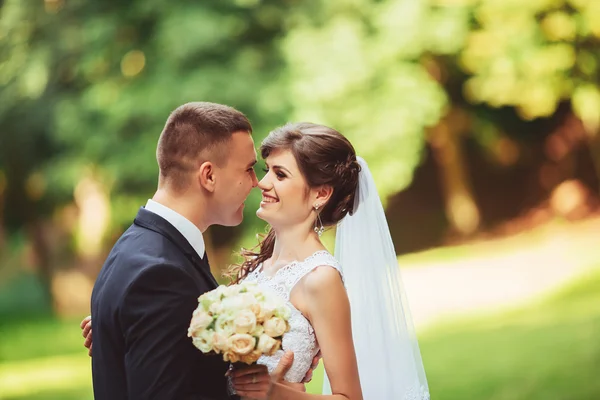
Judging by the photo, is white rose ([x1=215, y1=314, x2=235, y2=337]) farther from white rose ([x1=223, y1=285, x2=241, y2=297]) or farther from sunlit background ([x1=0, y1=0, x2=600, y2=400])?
sunlit background ([x1=0, y1=0, x2=600, y2=400])

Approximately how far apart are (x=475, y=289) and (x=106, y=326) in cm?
500

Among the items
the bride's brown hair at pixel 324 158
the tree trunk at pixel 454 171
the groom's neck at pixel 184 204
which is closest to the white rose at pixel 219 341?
the groom's neck at pixel 184 204

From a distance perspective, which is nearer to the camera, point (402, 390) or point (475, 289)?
point (402, 390)


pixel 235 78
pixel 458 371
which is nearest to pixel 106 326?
pixel 458 371

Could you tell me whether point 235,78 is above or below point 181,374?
above

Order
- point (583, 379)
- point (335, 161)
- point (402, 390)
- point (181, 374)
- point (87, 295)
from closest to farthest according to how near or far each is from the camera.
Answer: point (181, 374), point (335, 161), point (402, 390), point (583, 379), point (87, 295)

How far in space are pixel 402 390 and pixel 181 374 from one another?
43.0 inches

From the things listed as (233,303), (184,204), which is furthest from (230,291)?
(184,204)

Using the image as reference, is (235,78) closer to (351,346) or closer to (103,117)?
(103,117)

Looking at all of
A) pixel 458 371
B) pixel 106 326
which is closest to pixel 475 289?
pixel 458 371

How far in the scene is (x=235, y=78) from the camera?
7059 millimetres

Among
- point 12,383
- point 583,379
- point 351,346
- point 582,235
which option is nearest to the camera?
point 351,346

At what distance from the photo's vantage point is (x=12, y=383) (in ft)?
23.1

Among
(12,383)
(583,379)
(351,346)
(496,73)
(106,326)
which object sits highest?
(496,73)
